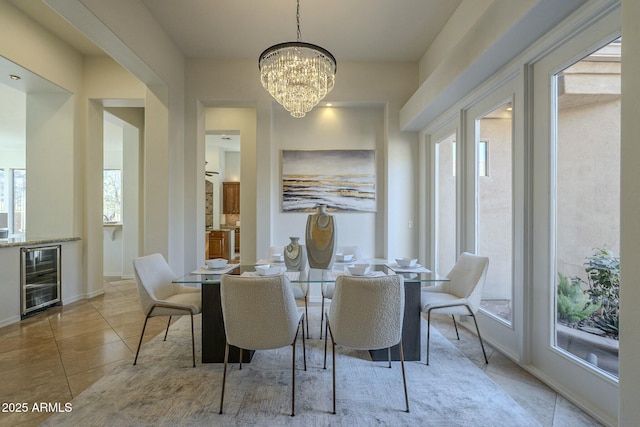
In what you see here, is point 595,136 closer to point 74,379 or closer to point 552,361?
point 552,361

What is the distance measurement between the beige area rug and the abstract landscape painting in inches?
94.2

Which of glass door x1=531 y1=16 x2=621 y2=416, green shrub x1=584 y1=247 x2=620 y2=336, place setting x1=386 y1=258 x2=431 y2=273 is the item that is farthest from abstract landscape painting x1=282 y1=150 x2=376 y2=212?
green shrub x1=584 y1=247 x2=620 y2=336

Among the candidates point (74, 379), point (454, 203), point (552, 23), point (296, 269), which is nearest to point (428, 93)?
point (454, 203)

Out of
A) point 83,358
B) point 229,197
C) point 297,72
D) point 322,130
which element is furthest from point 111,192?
point 297,72

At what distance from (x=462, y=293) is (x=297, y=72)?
2.36 m

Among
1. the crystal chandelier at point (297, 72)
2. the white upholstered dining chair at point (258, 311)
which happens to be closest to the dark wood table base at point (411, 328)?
the white upholstered dining chair at point (258, 311)

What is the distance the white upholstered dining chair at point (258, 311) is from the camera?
1.93m

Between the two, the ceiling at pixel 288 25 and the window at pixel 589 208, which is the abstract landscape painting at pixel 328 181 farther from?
the window at pixel 589 208

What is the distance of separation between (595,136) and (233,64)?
4180mm

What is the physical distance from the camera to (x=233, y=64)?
4.58 meters

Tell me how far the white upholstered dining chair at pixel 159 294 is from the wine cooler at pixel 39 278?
2140 mm

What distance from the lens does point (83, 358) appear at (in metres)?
2.70

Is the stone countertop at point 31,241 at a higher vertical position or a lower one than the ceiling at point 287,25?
lower

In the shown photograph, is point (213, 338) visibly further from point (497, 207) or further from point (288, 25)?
point (288, 25)
